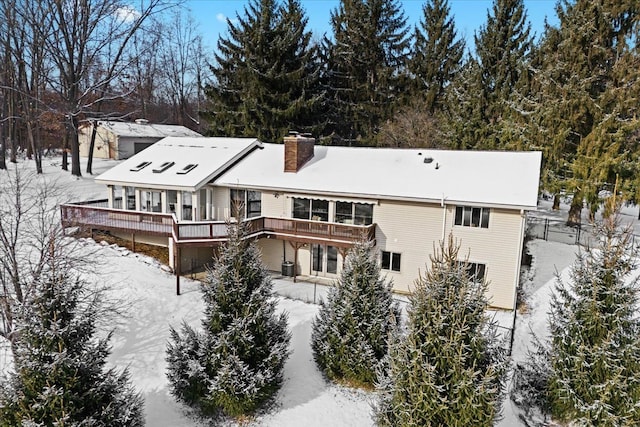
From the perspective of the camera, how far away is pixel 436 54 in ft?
118

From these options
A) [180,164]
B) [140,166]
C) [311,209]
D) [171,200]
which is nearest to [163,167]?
[180,164]

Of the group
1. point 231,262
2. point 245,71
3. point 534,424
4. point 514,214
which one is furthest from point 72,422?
Result: point 245,71

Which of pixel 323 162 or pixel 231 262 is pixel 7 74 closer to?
pixel 323 162

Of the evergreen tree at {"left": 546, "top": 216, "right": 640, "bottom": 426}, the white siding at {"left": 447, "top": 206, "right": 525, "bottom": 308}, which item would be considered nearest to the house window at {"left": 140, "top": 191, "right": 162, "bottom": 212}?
the white siding at {"left": 447, "top": 206, "right": 525, "bottom": 308}

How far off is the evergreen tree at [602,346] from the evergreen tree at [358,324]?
4.46 metres

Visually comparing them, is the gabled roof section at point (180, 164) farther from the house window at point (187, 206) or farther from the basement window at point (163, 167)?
the house window at point (187, 206)

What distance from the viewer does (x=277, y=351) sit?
12109 mm

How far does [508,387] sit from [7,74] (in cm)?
3832

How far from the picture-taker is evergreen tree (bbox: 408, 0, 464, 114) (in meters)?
35.6

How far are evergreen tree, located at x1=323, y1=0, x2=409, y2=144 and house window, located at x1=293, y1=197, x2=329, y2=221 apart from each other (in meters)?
17.1

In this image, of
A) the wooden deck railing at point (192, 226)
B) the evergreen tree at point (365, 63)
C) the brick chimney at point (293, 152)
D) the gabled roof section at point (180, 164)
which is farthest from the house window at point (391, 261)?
the evergreen tree at point (365, 63)

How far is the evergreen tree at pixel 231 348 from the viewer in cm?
1141

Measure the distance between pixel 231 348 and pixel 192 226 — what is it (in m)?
8.07

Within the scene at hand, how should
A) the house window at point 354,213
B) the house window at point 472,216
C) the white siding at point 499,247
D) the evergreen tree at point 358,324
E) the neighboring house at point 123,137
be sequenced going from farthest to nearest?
the neighboring house at point 123,137, the house window at point 354,213, the house window at point 472,216, the white siding at point 499,247, the evergreen tree at point 358,324
